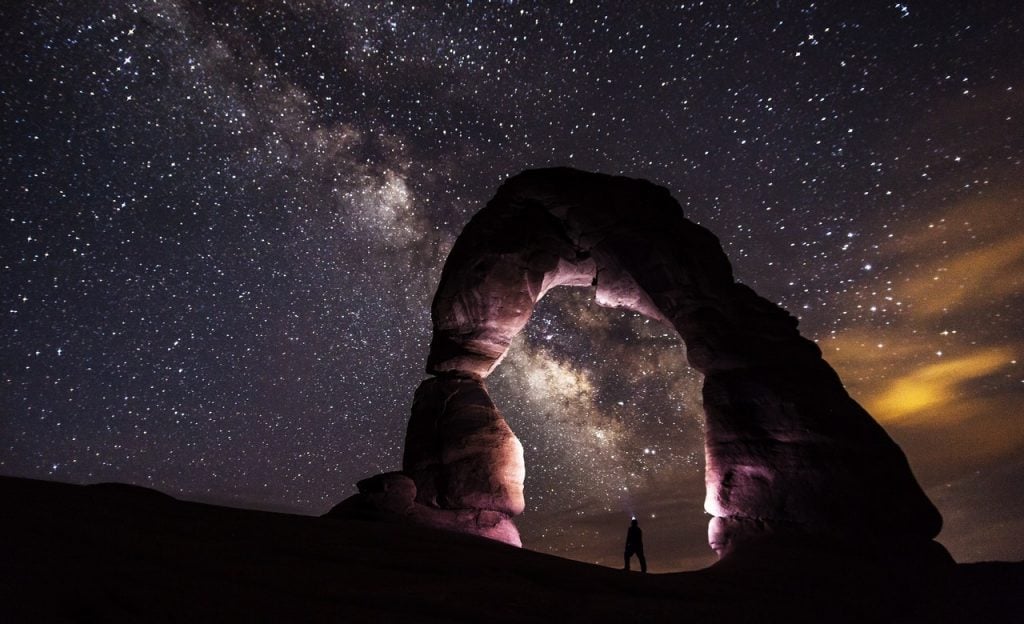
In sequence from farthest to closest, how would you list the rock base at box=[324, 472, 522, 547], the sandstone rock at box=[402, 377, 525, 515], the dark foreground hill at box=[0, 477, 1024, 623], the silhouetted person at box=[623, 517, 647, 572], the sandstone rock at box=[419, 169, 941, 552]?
1. the sandstone rock at box=[402, 377, 525, 515]
2. the silhouetted person at box=[623, 517, 647, 572]
3. the rock base at box=[324, 472, 522, 547]
4. the sandstone rock at box=[419, 169, 941, 552]
5. the dark foreground hill at box=[0, 477, 1024, 623]

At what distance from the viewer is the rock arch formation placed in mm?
8961

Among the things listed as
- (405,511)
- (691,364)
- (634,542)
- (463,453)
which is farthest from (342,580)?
(634,542)

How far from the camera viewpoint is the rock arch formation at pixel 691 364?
8961 millimetres

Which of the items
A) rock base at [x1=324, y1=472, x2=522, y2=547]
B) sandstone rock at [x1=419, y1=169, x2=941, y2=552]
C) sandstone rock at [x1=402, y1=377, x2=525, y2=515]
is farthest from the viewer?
sandstone rock at [x1=402, y1=377, x2=525, y2=515]

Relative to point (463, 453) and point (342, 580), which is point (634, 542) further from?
point (342, 580)

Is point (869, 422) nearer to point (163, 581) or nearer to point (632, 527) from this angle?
point (632, 527)

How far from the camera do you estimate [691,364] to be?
11461 millimetres

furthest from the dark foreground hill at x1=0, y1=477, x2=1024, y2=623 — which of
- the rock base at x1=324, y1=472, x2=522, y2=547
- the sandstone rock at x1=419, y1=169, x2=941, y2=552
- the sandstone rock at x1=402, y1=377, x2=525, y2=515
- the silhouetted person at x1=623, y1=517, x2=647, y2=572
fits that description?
the sandstone rock at x1=402, y1=377, x2=525, y2=515

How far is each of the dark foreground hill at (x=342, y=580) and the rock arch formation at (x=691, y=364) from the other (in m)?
1.63

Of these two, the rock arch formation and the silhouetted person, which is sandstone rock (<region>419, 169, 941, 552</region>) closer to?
the rock arch formation

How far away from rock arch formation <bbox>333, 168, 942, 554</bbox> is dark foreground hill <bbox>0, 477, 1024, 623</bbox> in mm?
1629

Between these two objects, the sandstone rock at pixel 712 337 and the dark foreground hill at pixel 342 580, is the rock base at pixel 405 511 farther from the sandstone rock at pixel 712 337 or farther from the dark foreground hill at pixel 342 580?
the dark foreground hill at pixel 342 580

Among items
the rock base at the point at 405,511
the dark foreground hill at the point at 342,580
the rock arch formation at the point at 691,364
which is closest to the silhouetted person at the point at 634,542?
the rock arch formation at the point at 691,364

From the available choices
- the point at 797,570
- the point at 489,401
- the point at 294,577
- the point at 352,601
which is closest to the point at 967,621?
the point at 797,570
